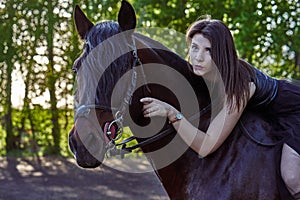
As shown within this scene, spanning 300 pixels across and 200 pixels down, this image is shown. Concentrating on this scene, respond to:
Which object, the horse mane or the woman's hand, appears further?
the woman's hand

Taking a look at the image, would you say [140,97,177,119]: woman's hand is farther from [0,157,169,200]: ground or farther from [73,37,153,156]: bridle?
[0,157,169,200]: ground

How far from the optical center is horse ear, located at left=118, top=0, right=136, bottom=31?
2.33m

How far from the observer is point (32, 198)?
289 inches

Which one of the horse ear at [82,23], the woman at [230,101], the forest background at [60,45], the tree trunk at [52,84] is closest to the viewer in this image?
the woman at [230,101]

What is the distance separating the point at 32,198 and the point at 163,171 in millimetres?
5207

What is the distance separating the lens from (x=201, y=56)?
240 centimetres

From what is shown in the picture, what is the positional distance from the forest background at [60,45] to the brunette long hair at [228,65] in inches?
213

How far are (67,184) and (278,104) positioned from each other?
21.8 ft

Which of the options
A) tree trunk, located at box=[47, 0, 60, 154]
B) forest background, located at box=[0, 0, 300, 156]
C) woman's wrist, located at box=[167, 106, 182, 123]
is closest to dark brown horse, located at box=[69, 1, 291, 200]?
woman's wrist, located at box=[167, 106, 182, 123]

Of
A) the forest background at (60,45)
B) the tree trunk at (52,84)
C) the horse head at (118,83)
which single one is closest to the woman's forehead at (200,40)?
the horse head at (118,83)

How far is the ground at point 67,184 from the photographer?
7.63 meters

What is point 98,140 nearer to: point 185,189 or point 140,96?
point 140,96

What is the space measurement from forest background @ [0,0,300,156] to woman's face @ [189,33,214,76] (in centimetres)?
541

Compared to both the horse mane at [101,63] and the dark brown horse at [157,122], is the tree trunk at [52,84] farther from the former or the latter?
the horse mane at [101,63]
